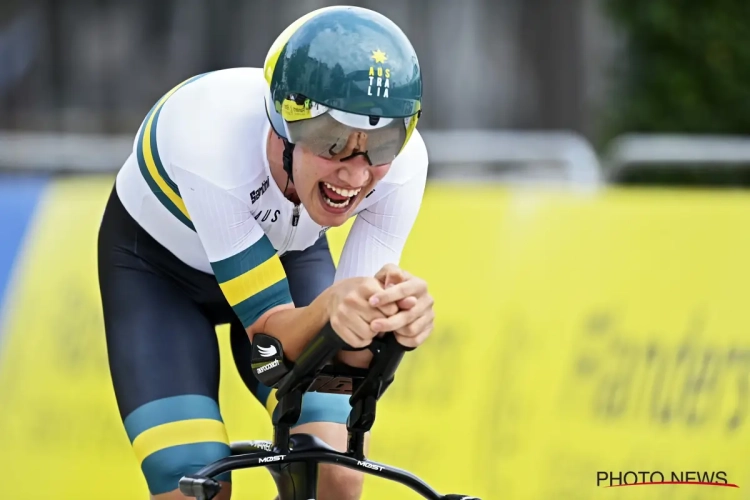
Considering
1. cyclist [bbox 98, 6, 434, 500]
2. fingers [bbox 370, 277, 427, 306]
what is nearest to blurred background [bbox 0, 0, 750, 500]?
cyclist [bbox 98, 6, 434, 500]

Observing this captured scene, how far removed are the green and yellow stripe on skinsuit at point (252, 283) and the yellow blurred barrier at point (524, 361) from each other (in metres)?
2.58

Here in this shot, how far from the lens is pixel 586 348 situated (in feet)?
19.6

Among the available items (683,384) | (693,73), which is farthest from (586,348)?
(693,73)

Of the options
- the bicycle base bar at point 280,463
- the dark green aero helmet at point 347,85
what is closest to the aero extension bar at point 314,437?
the bicycle base bar at point 280,463

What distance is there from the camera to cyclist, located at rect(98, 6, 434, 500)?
336 centimetres

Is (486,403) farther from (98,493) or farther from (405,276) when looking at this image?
(405,276)

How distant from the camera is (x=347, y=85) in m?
3.33

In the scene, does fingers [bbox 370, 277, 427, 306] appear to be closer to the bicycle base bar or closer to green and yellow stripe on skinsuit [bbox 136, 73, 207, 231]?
the bicycle base bar

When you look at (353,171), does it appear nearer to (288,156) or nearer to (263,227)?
(288,156)

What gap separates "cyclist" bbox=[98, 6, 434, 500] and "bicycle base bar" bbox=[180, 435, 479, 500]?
0.28m

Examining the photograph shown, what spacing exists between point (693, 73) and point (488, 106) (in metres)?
3.75

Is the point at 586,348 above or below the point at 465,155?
below

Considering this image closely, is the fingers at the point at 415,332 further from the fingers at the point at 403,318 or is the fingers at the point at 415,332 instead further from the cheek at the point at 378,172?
the cheek at the point at 378,172

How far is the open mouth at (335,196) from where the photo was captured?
11.5 ft
